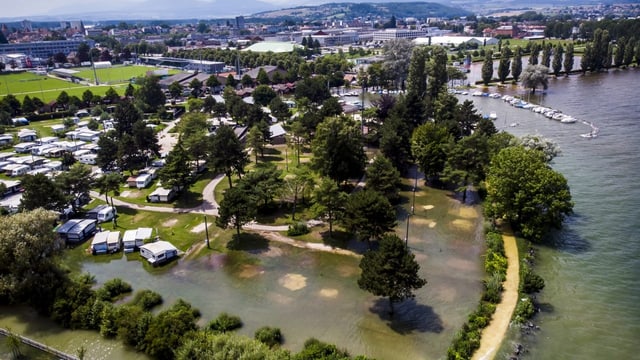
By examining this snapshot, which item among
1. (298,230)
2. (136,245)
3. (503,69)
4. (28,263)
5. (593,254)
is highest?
(503,69)

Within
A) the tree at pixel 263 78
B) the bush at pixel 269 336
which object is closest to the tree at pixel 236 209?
the bush at pixel 269 336

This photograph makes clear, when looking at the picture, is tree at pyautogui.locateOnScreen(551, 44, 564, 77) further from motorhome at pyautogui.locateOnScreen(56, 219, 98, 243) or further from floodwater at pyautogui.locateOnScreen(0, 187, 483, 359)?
motorhome at pyautogui.locateOnScreen(56, 219, 98, 243)

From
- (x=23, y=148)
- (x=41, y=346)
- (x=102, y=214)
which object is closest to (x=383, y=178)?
(x=102, y=214)

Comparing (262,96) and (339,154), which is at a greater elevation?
(262,96)

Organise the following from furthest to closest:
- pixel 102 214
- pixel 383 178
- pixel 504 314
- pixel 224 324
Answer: pixel 102 214 < pixel 383 178 < pixel 504 314 < pixel 224 324

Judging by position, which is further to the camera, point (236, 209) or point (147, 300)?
point (236, 209)

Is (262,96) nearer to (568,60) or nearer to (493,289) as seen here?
(493,289)

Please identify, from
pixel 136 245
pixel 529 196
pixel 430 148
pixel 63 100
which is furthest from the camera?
pixel 63 100
